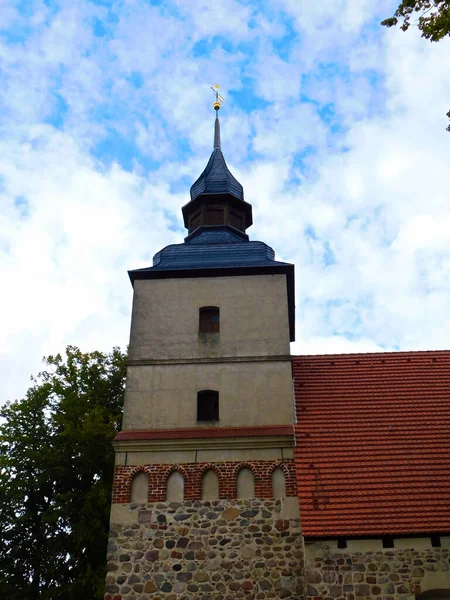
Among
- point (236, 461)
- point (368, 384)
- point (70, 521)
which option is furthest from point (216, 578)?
point (70, 521)

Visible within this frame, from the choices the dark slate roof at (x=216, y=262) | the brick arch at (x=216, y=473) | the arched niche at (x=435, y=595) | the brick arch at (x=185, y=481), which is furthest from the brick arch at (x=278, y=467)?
the dark slate roof at (x=216, y=262)

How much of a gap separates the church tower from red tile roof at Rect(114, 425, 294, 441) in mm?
20

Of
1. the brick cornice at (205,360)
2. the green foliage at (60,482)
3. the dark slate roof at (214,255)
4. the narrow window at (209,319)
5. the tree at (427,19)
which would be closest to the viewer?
the tree at (427,19)

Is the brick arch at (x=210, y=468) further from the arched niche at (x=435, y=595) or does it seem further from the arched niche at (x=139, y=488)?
the arched niche at (x=435, y=595)

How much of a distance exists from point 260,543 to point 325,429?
249 centimetres

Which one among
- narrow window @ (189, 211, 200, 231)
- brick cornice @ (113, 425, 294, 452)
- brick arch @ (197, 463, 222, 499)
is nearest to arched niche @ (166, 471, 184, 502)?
brick arch @ (197, 463, 222, 499)

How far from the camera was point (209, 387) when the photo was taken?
12.1 meters

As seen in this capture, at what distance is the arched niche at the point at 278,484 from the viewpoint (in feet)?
35.3

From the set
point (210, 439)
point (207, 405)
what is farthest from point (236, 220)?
point (210, 439)

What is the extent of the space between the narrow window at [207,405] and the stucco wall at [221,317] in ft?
2.53

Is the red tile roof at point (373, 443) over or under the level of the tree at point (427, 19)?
under

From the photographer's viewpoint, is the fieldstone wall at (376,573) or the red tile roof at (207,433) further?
the red tile roof at (207,433)

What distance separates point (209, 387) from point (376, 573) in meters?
4.35

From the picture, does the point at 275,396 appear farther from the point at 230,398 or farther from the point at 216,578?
the point at 216,578
